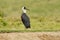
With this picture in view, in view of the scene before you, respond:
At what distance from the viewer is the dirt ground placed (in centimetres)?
1547

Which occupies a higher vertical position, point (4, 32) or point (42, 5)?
point (4, 32)

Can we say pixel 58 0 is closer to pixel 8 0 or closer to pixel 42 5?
pixel 42 5

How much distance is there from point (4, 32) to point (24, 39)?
1.29m

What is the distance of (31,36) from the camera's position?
15883 mm

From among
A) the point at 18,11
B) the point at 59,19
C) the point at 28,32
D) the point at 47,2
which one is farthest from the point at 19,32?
the point at 47,2

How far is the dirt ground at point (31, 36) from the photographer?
15469mm

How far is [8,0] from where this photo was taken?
36.7m

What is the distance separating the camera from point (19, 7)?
35.1m

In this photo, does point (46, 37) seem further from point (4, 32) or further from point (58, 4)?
point (58, 4)

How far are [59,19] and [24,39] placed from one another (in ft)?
42.7

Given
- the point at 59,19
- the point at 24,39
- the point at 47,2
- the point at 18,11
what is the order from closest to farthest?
the point at 24,39 < the point at 59,19 < the point at 18,11 < the point at 47,2

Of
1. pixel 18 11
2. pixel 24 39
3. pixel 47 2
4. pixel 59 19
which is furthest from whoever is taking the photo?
pixel 47 2

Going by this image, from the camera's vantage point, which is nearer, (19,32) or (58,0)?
(19,32)

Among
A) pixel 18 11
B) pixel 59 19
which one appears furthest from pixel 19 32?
pixel 18 11
